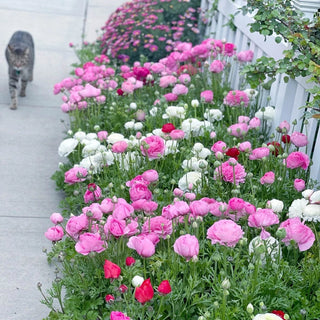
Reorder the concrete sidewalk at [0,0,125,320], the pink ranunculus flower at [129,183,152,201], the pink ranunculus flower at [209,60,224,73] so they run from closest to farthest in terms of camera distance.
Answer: the pink ranunculus flower at [129,183,152,201], the concrete sidewalk at [0,0,125,320], the pink ranunculus flower at [209,60,224,73]

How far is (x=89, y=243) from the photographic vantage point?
2.65 m

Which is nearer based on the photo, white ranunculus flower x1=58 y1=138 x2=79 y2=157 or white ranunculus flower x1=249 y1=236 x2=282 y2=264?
white ranunculus flower x1=249 y1=236 x2=282 y2=264

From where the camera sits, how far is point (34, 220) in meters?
3.93

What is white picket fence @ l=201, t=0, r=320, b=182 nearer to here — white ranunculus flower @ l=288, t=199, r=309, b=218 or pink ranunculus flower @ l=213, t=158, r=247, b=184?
pink ranunculus flower @ l=213, t=158, r=247, b=184

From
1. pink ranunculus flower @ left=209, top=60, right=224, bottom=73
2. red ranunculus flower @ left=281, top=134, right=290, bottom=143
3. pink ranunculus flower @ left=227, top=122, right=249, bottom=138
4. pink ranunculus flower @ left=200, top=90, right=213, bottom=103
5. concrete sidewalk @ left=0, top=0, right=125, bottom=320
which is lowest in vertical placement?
concrete sidewalk @ left=0, top=0, right=125, bottom=320

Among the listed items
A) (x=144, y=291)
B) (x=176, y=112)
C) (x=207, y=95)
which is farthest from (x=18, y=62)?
(x=144, y=291)

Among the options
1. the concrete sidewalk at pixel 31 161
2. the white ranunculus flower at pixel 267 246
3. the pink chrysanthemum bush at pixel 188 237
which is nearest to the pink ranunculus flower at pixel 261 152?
the pink chrysanthemum bush at pixel 188 237

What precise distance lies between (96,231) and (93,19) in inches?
312

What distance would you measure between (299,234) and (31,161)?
9.06 feet

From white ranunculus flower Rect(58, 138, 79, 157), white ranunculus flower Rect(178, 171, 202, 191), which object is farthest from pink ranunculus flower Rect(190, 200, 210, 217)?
white ranunculus flower Rect(58, 138, 79, 157)

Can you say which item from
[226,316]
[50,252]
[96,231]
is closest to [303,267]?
[226,316]

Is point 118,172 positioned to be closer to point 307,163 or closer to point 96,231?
point 96,231

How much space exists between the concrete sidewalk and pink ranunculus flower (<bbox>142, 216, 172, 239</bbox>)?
27.1 inches

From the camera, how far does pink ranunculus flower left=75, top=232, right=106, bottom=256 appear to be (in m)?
2.64
